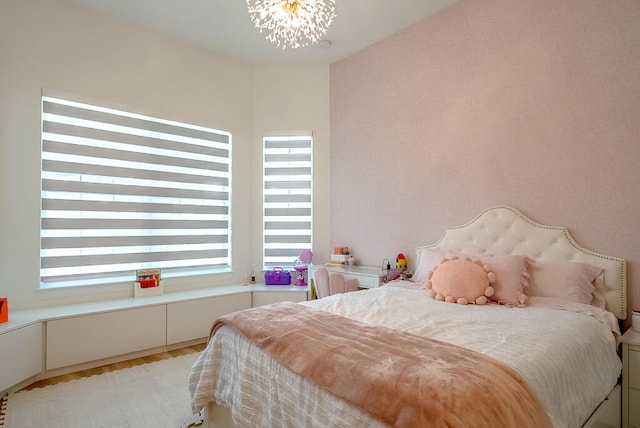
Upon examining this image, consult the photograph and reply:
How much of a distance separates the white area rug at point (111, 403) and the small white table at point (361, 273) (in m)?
1.56

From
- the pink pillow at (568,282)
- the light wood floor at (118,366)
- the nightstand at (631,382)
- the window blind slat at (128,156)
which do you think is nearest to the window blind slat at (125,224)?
the window blind slat at (128,156)

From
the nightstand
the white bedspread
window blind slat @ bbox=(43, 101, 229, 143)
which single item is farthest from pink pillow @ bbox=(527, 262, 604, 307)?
window blind slat @ bbox=(43, 101, 229, 143)

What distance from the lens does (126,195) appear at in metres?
3.40

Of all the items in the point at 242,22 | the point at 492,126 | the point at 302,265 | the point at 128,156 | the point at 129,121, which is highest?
the point at 242,22

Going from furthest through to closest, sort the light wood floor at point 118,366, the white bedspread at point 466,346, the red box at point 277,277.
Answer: the red box at point 277,277 < the light wood floor at point 118,366 < the white bedspread at point 466,346

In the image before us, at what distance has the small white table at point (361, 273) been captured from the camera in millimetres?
3303

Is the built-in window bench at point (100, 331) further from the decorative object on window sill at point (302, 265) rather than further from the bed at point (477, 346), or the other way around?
the bed at point (477, 346)

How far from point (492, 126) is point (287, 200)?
2.37 m

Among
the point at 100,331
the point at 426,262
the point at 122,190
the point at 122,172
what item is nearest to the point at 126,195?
the point at 122,190

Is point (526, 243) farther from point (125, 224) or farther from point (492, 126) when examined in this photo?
point (125, 224)

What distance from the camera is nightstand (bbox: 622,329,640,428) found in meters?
1.86

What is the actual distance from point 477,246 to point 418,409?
6.99ft

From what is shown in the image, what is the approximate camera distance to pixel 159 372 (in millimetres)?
2791

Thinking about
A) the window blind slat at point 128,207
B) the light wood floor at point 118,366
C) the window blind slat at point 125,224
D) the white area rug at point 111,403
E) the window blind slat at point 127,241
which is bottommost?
the light wood floor at point 118,366
